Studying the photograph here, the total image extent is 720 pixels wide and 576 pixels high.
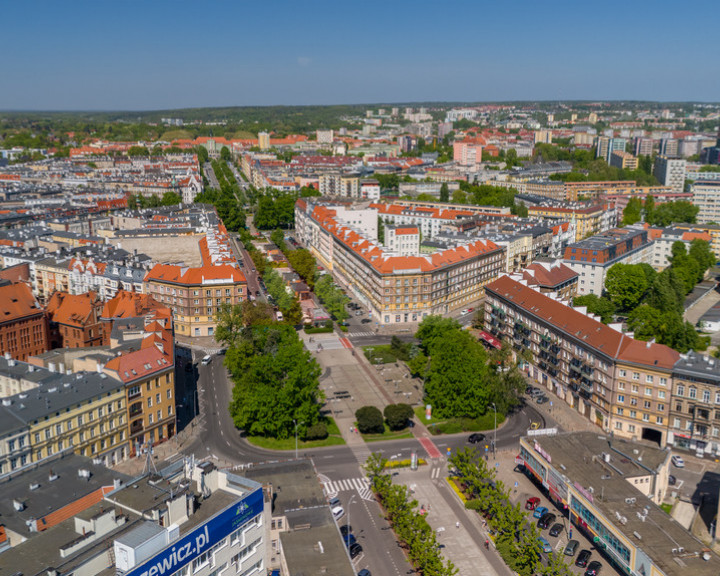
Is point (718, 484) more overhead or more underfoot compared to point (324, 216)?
more underfoot

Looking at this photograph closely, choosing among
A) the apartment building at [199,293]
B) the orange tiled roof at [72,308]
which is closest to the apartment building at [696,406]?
the apartment building at [199,293]

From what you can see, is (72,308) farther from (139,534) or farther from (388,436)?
(139,534)

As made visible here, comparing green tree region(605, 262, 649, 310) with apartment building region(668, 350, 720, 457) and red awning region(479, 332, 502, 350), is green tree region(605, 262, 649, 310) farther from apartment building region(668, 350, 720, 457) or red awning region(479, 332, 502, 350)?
apartment building region(668, 350, 720, 457)

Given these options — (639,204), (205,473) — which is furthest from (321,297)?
(639,204)

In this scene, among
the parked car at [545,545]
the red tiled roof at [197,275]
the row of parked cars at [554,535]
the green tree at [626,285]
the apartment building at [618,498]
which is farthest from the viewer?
the green tree at [626,285]

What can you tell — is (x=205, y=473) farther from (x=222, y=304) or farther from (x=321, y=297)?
(x=321, y=297)

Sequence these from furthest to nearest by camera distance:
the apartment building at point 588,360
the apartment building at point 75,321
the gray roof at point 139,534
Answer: the apartment building at point 75,321 < the apartment building at point 588,360 < the gray roof at point 139,534

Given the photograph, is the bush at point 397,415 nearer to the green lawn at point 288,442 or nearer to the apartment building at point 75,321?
the green lawn at point 288,442
